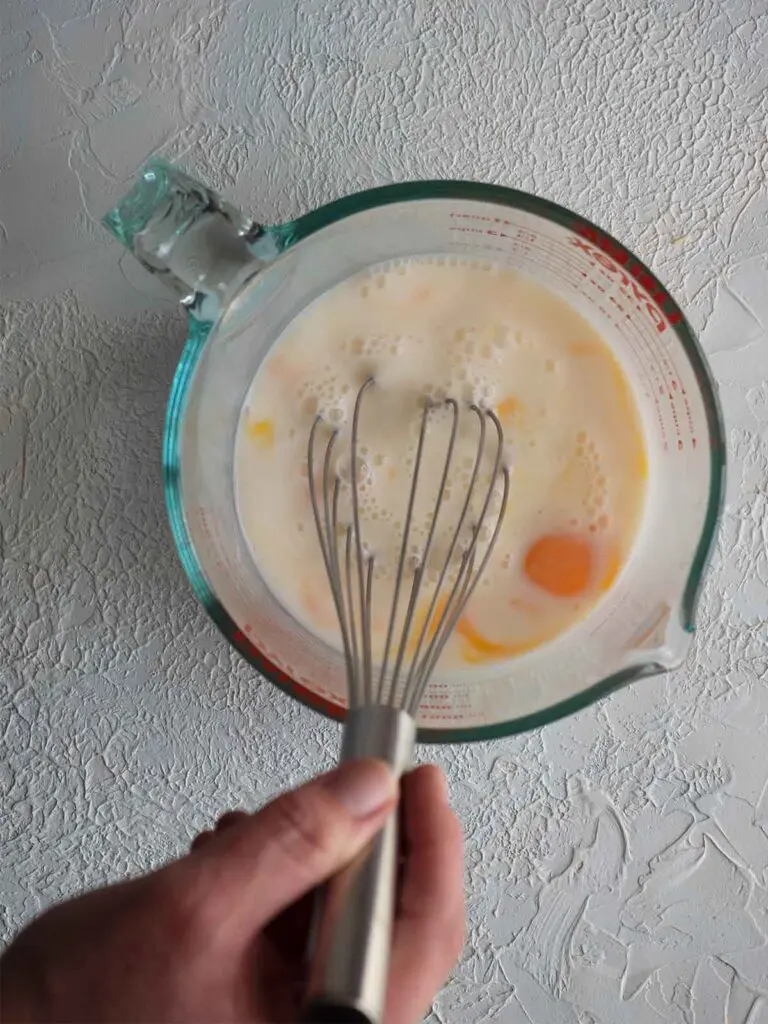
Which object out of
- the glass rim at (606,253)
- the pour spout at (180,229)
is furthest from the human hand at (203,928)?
the pour spout at (180,229)

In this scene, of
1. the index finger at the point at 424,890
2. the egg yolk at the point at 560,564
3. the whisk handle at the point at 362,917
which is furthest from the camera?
the egg yolk at the point at 560,564

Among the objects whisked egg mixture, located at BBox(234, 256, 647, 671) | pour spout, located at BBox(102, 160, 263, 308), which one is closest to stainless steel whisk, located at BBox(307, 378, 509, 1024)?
whisked egg mixture, located at BBox(234, 256, 647, 671)

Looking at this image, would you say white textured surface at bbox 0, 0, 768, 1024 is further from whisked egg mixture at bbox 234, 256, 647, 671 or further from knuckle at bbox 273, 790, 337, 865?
knuckle at bbox 273, 790, 337, 865

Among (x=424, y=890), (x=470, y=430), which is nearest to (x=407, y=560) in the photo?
(x=470, y=430)

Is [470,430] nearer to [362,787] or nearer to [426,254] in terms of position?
[426,254]

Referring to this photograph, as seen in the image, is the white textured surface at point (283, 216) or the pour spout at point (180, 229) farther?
the white textured surface at point (283, 216)

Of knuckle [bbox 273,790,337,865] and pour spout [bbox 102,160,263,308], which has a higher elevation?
pour spout [bbox 102,160,263,308]

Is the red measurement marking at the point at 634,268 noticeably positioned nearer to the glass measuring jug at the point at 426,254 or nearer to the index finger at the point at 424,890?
the glass measuring jug at the point at 426,254
